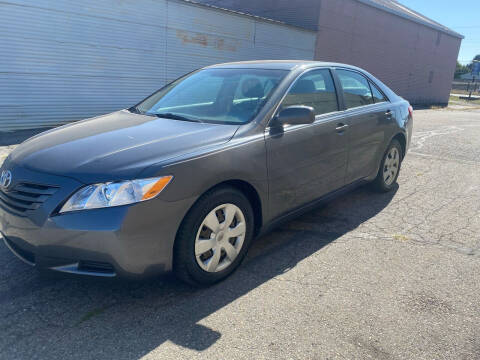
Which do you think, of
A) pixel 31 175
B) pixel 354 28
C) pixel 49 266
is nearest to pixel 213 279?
pixel 49 266

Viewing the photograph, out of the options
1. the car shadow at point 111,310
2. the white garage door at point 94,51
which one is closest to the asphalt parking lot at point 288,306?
the car shadow at point 111,310

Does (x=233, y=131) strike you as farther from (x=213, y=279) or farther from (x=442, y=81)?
(x=442, y=81)

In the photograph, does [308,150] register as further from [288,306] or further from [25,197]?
[25,197]

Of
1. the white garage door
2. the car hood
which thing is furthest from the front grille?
the white garage door

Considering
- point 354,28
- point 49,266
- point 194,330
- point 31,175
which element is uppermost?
point 354,28

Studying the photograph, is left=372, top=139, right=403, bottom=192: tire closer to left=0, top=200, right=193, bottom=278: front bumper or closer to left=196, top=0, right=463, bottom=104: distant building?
left=0, top=200, right=193, bottom=278: front bumper

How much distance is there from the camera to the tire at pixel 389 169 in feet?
16.7

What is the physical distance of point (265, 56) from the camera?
16.1 metres

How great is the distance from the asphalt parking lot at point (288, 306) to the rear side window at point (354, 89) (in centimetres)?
139

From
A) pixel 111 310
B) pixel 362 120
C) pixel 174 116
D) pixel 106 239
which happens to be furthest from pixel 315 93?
pixel 111 310

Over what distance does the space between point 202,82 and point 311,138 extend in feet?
4.13

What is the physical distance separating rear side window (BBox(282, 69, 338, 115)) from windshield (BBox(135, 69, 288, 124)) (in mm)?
180

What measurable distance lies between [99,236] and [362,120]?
10.2ft

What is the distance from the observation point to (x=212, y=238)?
9.45ft
